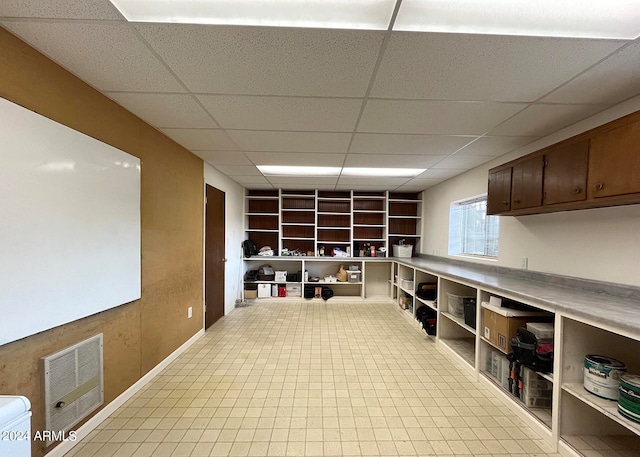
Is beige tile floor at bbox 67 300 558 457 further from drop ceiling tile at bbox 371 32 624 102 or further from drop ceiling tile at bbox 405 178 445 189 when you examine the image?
drop ceiling tile at bbox 405 178 445 189

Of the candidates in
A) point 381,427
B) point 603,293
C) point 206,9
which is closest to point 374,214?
point 603,293

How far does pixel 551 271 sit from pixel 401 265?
267 centimetres

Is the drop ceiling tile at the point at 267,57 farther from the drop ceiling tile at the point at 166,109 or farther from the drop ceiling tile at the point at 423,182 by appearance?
the drop ceiling tile at the point at 423,182

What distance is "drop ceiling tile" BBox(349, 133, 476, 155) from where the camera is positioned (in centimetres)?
258

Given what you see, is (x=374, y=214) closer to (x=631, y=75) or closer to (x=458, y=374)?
(x=458, y=374)

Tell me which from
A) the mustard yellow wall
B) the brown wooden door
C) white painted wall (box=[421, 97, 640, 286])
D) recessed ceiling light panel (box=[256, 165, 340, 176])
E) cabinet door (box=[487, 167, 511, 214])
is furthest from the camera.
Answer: recessed ceiling light panel (box=[256, 165, 340, 176])

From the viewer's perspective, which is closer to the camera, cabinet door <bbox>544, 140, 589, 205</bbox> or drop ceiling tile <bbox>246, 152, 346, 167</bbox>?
cabinet door <bbox>544, 140, 589, 205</bbox>

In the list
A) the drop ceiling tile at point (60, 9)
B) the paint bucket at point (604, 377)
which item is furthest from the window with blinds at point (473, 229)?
the drop ceiling tile at point (60, 9)

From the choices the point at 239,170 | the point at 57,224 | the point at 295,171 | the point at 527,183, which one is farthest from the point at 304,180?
the point at 57,224

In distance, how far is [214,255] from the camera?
3.98 metres

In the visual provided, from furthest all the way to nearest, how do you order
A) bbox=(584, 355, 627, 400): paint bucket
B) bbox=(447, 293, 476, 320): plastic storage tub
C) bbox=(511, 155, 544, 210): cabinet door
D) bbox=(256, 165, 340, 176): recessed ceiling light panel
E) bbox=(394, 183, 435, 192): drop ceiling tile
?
bbox=(394, 183, 435, 192): drop ceiling tile < bbox=(256, 165, 340, 176): recessed ceiling light panel < bbox=(447, 293, 476, 320): plastic storage tub < bbox=(511, 155, 544, 210): cabinet door < bbox=(584, 355, 627, 400): paint bucket

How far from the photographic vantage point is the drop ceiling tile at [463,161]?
3216 mm

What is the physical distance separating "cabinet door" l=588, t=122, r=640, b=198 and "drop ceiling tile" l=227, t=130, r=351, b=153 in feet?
6.14

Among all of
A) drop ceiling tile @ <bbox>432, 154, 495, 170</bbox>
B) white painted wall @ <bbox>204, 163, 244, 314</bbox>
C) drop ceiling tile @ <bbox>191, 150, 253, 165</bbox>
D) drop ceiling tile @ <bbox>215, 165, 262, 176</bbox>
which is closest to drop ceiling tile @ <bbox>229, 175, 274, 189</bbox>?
white painted wall @ <bbox>204, 163, 244, 314</bbox>
